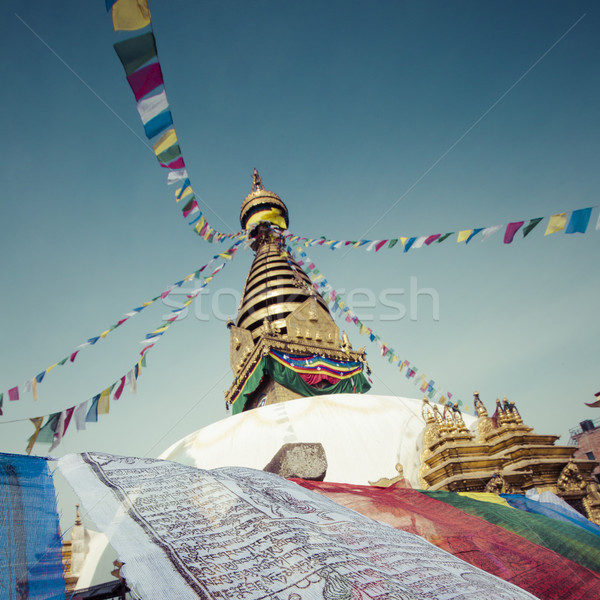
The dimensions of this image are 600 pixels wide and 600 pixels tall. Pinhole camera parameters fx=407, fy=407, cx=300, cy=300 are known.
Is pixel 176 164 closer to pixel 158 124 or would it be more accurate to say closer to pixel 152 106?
pixel 158 124

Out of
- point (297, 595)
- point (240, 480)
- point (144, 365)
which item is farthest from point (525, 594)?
point (144, 365)

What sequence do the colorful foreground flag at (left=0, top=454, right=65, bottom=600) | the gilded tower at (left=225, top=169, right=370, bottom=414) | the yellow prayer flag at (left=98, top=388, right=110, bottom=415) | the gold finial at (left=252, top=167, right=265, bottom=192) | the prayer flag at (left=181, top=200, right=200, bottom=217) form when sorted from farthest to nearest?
1. the gold finial at (left=252, top=167, right=265, bottom=192)
2. the gilded tower at (left=225, top=169, right=370, bottom=414)
3. the prayer flag at (left=181, top=200, right=200, bottom=217)
4. the yellow prayer flag at (left=98, top=388, right=110, bottom=415)
5. the colorful foreground flag at (left=0, top=454, right=65, bottom=600)

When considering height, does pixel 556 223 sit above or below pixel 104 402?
above

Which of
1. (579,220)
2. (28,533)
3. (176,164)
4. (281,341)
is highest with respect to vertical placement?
(281,341)

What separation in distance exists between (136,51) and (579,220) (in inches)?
179

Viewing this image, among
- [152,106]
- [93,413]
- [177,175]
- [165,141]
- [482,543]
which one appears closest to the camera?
[482,543]

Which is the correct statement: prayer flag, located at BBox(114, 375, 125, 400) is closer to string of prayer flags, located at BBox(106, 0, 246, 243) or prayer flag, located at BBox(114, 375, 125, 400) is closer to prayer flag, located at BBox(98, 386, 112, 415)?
prayer flag, located at BBox(98, 386, 112, 415)

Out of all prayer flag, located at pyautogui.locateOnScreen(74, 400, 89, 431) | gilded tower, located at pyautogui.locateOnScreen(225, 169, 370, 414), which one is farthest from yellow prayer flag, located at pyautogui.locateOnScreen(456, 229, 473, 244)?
gilded tower, located at pyautogui.locateOnScreen(225, 169, 370, 414)

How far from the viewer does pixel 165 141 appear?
393 centimetres

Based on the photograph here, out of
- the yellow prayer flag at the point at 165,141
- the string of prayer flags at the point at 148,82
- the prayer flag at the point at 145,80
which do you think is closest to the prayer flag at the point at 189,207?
the string of prayer flags at the point at 148,82

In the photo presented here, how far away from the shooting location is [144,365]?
6574mm

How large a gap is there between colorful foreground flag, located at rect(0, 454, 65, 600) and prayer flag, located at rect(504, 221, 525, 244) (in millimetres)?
5475

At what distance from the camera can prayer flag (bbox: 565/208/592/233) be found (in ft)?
14.3

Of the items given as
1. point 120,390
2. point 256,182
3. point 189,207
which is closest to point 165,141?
point 189,207
